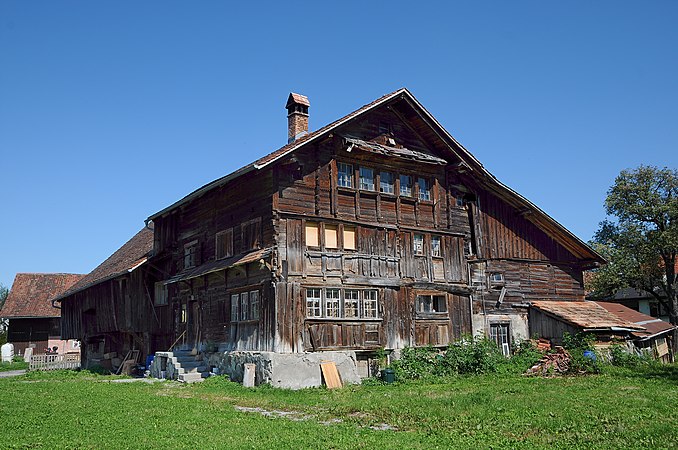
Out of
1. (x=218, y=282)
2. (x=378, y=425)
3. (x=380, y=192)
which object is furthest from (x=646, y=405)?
(x=218, y=282)

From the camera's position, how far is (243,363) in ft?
71.2

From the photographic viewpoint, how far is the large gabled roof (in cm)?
2169

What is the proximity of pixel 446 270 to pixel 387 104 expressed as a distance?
6932mm

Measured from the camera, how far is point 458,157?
25.8 m

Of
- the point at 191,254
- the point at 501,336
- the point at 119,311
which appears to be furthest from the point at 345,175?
the point at 119,311

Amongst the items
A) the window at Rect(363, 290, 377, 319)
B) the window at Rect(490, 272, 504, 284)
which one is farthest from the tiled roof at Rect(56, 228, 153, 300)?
the window at Rect(490, 272, 504, 284)

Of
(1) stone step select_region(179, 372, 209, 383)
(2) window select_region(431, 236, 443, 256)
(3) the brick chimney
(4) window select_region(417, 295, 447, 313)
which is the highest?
(3) the brick chimney

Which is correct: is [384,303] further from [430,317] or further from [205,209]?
[205,209]

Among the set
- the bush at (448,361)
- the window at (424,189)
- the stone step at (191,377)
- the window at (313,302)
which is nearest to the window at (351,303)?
the window at (313,302)

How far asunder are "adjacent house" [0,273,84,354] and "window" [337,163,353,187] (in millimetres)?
34677

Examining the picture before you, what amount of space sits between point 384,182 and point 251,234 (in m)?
5.51

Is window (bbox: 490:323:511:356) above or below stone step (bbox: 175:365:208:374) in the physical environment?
above

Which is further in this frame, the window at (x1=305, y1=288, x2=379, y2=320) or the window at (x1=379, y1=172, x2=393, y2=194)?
the window at (x1=379, y1=172, x2=393, y2=194)

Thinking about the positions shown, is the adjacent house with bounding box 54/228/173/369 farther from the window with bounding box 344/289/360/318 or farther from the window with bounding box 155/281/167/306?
the window with bounding box 344/289/360/318
